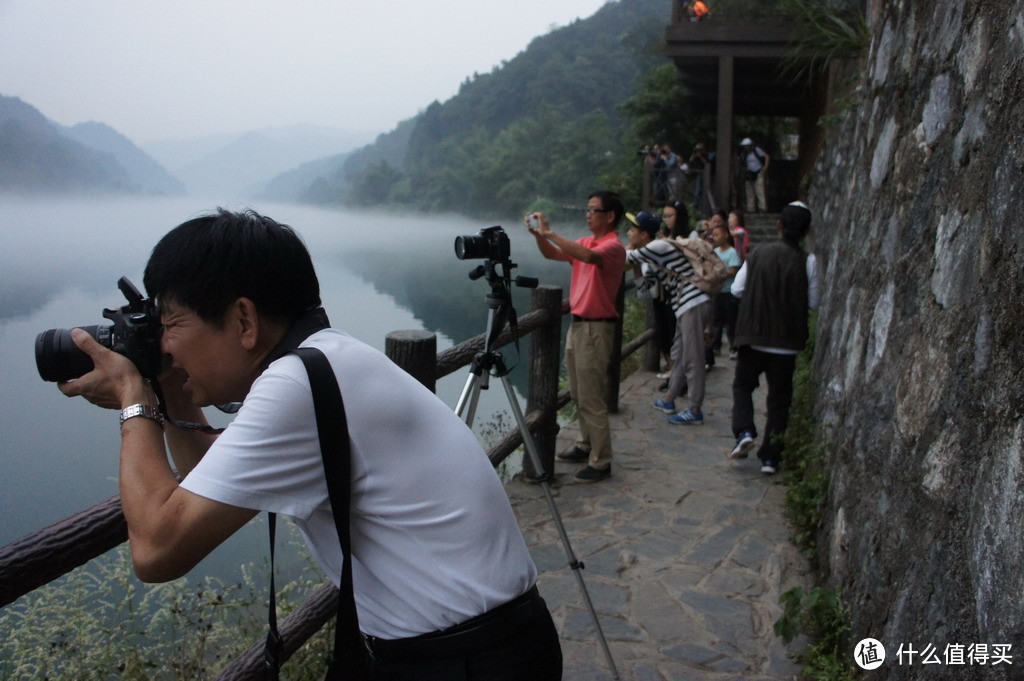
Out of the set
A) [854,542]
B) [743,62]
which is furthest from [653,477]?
[743,62]

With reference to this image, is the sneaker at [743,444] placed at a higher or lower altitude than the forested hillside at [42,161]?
lower

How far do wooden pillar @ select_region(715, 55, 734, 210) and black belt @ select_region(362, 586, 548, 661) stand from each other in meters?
13.7

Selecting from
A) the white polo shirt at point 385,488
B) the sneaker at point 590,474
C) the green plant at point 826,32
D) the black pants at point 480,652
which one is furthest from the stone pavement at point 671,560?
the green plant at point 826,32

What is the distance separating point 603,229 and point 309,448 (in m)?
3.71

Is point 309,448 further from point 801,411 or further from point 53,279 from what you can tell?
point 53,279

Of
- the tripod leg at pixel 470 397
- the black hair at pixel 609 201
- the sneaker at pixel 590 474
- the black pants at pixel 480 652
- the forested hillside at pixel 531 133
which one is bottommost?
the sneaker at pixel 590 474

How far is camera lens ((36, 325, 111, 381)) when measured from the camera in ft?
4.01

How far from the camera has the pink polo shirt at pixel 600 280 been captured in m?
4.62

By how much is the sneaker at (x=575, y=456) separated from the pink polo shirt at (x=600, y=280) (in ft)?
3.22

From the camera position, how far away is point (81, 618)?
3.12 m

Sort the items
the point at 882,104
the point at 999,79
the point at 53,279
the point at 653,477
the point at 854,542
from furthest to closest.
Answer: the point at 53,279, the point at 653,477, the point at 882,104, the point at 854,542, the point at 999,79

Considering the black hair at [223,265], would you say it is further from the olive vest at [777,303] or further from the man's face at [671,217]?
the man's face at [671,217]

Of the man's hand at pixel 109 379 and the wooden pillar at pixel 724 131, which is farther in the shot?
the wooden pillar at pixel 724 131

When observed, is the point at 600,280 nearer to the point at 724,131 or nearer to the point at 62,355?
the point at 62,355
